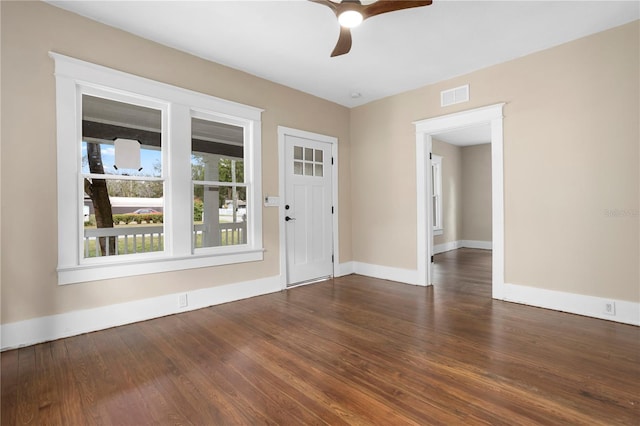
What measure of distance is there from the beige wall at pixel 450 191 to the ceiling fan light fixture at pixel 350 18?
5.55m

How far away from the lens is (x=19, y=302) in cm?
259

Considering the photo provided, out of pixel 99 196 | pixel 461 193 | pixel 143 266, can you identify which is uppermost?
pixel 461 193

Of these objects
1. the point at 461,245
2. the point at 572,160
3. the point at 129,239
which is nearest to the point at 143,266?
the point at 129,239

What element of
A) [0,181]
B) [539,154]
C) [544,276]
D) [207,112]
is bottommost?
[544,276]

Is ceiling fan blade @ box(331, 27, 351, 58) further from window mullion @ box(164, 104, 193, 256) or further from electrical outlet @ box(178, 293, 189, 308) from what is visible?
electrical outlet @ box(178, 293, 189, 308)

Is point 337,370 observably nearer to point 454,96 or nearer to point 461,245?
point 454,96

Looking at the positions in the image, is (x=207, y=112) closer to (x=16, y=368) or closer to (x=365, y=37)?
(x=365, y=37)

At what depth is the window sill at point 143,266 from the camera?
2.83 metres

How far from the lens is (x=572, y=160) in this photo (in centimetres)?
334

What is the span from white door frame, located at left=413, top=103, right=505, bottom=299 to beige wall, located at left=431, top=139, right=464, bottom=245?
10.6 ft

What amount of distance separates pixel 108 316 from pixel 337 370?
2.29 metres

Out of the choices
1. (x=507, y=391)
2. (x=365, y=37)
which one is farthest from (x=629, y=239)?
(x=365, y=37)

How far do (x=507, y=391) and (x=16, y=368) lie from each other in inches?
132

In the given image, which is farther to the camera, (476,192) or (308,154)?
(476,192)
